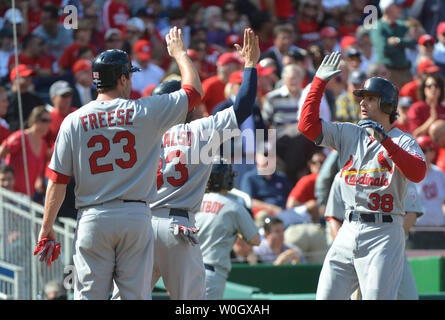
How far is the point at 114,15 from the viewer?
15.5m

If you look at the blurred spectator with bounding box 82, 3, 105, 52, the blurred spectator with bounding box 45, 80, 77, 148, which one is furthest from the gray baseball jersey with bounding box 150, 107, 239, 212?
the blurred spectator with bounding box 82, 3, 105, 52

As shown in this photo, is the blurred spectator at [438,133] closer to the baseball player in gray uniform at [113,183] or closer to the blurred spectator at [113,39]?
the blurred spectator at [113,39]

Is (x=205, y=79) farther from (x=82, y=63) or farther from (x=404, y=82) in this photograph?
(x=404, y=82)

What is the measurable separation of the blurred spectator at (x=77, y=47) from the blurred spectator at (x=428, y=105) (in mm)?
4761

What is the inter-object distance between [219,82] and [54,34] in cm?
313

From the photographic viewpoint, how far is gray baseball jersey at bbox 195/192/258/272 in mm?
8031

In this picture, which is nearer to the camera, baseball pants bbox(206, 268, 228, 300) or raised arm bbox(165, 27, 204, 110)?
raised arm bbox(165, 27, 204, 110)

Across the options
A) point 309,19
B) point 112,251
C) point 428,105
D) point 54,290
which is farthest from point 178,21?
point 112,251

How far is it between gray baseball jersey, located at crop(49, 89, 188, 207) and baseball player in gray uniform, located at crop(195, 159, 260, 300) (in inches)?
85.2

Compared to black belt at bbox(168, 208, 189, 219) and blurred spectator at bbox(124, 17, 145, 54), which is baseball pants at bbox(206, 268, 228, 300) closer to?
black belt at bbox(168, 208, 189, 219)

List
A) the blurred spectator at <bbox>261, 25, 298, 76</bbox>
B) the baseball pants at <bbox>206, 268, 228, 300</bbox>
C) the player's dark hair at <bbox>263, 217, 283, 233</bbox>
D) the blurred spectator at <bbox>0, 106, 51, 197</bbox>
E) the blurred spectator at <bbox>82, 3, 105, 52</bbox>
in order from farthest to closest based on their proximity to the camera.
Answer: the blurred spectator at <bbox>82, 3, 105, 52</bbox>
the blurred spectator at <bbox>261, 25, 298, 76</bbox>
the blurred spectator at <bbox>0, 106, 51, 197</bbox>
the player's dark hair at <bbox>263, 217, 283, 233</bbox>
the baseball pants at <bbox>206, 268, 228, 300</bbox>

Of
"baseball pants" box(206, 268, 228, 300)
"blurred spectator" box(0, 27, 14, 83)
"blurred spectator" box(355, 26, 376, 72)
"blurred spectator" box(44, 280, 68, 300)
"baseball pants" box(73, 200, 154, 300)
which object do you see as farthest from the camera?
"blurred spectator" box(355, 26, 376, 72)

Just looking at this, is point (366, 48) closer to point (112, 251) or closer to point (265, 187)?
point (265, 187)

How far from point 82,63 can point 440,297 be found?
20.8ft
